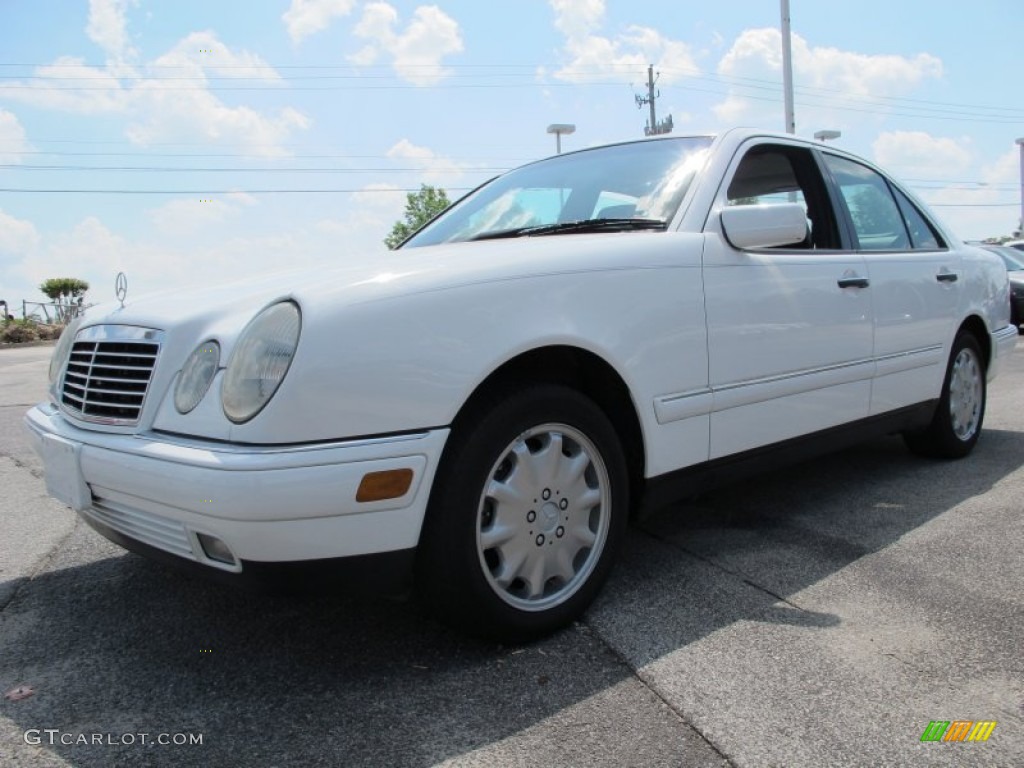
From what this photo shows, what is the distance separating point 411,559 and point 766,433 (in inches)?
61.1

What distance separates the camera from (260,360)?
6.39 ft

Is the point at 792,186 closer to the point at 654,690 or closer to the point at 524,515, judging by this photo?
the point at 524,515

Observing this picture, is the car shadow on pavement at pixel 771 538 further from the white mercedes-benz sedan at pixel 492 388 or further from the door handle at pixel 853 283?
the door handle at pixel 853 283

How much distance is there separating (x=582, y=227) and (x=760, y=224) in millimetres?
610

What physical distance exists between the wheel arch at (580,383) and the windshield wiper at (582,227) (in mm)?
594

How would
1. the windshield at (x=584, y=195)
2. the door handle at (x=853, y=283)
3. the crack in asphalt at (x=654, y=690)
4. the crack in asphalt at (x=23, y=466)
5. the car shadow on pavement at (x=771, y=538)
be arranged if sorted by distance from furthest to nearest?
1. the crack in asphalt at (x=23, y=466)
2. the door handle at (x=853, y=283)
3. the windshield at (x=584, y=195)
4. the car shadow on pavement at (x=771, y=538)
5. the crack in asphalt at (x=654, y=690)

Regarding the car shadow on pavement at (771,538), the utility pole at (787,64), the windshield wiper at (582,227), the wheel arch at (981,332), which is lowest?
the car shadow on pavement at (771,538)

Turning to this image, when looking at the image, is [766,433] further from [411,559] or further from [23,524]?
[23,524]

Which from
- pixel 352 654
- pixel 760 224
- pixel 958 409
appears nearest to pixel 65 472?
pixel 352 654

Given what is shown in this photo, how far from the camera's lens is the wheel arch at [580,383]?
86.7 inches

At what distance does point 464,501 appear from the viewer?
6.80 feet

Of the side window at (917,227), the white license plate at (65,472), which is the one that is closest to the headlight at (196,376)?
the white license plate at (65,472)

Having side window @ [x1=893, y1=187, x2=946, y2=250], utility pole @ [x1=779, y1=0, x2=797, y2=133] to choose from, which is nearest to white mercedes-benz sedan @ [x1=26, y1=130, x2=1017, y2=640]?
side window @ [x1=893, y1=187, x2=946, y2=250]

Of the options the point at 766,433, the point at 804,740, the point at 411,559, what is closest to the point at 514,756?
the point at 411,559
